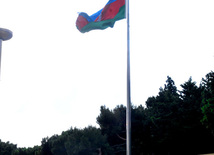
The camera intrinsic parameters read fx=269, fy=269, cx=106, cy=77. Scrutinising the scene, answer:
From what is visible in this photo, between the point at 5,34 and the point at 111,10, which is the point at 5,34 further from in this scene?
the point at 111,10

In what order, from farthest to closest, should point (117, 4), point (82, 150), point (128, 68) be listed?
point (82, 150)
point (117, 4)
point (128, 68)

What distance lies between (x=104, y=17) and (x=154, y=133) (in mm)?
53965

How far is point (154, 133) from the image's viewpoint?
62.9 meters

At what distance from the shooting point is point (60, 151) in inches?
2623

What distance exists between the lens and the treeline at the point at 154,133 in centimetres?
5784

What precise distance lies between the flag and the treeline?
45736mm

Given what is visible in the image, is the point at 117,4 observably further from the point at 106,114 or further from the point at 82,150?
the point at 106,114

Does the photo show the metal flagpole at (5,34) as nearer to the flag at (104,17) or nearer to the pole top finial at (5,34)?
the pole top finial at (5,34)

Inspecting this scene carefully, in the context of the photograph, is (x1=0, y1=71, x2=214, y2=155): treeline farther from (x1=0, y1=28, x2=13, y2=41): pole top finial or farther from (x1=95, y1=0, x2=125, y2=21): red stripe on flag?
(x1=0, y1=28, x2=13, y2=41): pole top finial

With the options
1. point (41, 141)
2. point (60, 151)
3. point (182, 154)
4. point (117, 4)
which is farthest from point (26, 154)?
point (117, 4)

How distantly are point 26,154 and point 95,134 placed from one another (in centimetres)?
5073

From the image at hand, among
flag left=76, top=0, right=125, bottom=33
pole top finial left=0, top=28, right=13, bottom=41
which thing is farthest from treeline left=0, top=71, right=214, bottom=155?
pole top finial left=0, top=28, right=13, bottom=41

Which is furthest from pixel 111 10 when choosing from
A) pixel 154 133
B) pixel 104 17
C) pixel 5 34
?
pixel 154 133

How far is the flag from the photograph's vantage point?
12.4 metres
